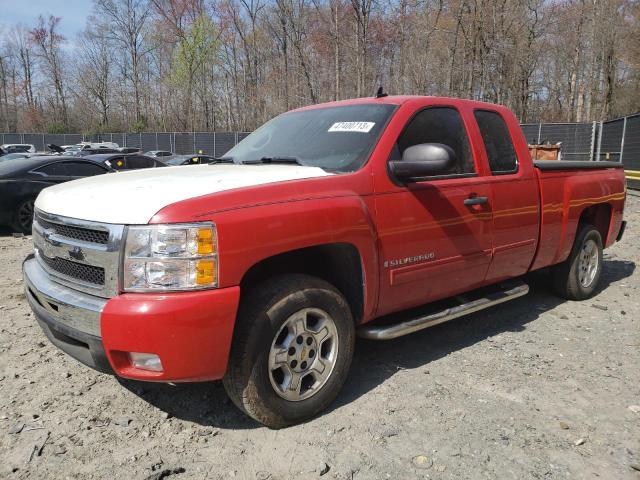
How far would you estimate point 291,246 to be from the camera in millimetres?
2801

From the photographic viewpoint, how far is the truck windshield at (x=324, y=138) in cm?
343

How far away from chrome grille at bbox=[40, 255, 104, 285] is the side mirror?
185cm

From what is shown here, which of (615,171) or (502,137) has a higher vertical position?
(502,137)

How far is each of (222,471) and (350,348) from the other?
3.41 feet

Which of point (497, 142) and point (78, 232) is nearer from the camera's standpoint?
point (78, 232)

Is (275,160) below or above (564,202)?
above

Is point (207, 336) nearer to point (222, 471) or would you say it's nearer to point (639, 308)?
point (222, 471)

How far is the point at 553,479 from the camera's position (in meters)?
2.56

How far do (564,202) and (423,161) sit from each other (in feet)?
7.32

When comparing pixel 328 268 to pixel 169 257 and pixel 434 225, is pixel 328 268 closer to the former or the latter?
pixel 434 225

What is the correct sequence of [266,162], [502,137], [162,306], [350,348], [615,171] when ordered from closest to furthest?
[162,306]
[350,348]
[266,162]
[502,137]
[615,171]

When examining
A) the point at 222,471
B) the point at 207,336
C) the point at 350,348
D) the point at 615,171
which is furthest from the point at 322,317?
the point at 615,171

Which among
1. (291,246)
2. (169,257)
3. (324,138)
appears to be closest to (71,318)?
(169,257)

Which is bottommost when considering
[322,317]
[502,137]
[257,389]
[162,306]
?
[257,389]
